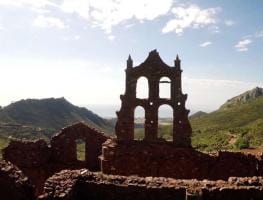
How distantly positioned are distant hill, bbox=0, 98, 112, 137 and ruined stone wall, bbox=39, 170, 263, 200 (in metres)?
61.7

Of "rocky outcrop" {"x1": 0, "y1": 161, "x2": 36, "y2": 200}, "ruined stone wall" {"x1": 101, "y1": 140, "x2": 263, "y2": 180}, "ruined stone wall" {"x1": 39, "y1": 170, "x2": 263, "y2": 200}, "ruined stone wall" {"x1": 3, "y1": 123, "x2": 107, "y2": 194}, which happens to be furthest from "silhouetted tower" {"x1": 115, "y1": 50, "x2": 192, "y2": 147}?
"rocky outcrop" {"x1": 0, "y1": 161, "x2": 36, "y2": 200}

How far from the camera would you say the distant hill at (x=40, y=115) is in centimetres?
8440

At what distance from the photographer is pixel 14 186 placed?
15.4 meters

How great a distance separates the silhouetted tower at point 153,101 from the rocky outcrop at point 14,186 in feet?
43.1

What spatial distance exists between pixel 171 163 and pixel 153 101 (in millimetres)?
3963

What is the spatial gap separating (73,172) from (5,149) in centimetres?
1425

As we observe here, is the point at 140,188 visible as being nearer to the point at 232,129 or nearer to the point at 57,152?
the point at 57,152

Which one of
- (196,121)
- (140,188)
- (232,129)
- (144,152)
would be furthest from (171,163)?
(196,121)

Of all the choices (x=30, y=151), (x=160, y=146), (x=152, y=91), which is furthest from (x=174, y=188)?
(x=30, y=151)

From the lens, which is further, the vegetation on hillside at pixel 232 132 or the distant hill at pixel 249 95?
the distant hill at pixel 249 95

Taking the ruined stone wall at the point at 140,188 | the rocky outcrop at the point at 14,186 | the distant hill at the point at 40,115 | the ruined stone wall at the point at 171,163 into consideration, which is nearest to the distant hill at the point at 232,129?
the ruined stone wall at the point at 171,163

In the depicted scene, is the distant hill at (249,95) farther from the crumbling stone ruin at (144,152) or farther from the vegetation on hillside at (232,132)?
the crumbling stone ruin at (144,152)

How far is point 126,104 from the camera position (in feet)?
92.9

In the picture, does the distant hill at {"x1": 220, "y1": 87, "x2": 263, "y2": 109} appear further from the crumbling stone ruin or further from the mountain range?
the crumbling stone ruin
